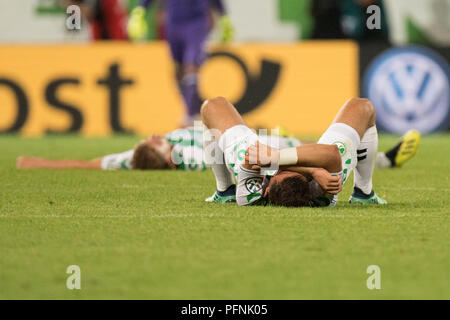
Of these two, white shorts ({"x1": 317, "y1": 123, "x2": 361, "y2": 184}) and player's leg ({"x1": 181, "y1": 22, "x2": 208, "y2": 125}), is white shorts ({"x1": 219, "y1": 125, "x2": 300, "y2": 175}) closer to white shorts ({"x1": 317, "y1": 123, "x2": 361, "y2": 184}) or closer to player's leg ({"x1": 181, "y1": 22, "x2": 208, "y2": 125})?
white shorts ({"x1": 317, "y1": 123, "x2": 361, "y2": 184})

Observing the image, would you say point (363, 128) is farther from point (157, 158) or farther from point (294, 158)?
point (157, 158)

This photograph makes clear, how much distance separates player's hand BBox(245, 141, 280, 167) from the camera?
532cm

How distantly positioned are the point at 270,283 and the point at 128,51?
10.5m

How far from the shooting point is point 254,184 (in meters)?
5.66

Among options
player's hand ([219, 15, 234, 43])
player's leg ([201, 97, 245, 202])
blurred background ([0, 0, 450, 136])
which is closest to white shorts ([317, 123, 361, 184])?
player's leg ([201, 97, 245, 202])

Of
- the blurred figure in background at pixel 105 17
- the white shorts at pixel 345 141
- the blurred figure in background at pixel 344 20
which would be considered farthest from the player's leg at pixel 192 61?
the white shorts at pixel 345 141

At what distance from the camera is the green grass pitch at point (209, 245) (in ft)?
Result: 12.7

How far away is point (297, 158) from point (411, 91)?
28.2 feet

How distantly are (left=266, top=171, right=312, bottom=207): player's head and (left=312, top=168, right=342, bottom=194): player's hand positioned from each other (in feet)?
0.40

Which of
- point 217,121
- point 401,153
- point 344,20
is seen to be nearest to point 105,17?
point 344,20

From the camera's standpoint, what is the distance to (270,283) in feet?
13.0

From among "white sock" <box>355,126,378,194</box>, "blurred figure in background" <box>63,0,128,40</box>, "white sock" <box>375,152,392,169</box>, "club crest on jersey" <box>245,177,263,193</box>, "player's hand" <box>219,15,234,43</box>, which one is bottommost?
"white sock" <box>375,152,392,169</box>
